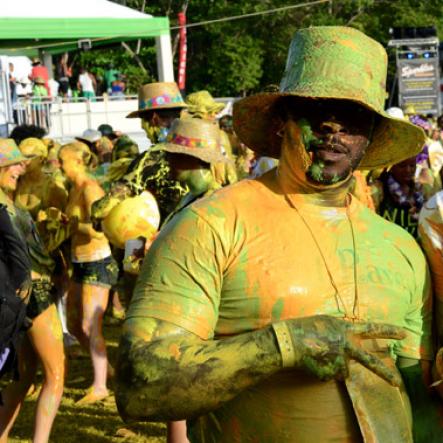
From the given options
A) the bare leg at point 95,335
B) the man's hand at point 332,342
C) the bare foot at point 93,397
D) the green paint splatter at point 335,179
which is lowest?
the bare foot at point 93,397

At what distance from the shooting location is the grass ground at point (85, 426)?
6.04 m

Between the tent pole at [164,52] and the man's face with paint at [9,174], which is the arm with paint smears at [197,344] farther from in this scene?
the tent pole at [164,52]

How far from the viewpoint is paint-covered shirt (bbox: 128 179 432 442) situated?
6.72ft

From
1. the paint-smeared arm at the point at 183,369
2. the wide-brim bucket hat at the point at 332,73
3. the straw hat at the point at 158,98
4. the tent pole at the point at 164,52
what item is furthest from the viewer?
the tent pole at the point at 164,52

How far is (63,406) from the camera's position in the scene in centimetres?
681

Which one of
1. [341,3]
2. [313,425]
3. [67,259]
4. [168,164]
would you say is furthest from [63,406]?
[341,3]

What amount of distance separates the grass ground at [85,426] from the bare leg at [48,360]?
78 centimetres

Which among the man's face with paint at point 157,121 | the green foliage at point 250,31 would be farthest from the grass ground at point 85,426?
the green foliage at point 250,31

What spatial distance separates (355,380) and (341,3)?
39000 mm

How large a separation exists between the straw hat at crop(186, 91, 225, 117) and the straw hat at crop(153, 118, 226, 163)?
2.56 metres

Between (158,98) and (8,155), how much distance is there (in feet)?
4.44

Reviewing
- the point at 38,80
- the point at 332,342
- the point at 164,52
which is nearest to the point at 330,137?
the point at 332,342

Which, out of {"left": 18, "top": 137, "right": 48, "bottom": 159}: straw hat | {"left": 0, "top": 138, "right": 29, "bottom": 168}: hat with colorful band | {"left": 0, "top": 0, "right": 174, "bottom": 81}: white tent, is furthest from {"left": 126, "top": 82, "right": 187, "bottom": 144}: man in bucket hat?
{"left": 0, "top": 0, "right": 174, "bottom": 81}: white tent

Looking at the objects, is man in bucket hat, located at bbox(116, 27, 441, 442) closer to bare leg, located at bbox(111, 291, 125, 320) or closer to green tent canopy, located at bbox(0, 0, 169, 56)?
bare leg, located at bbox(111, 291, 125, 320)
